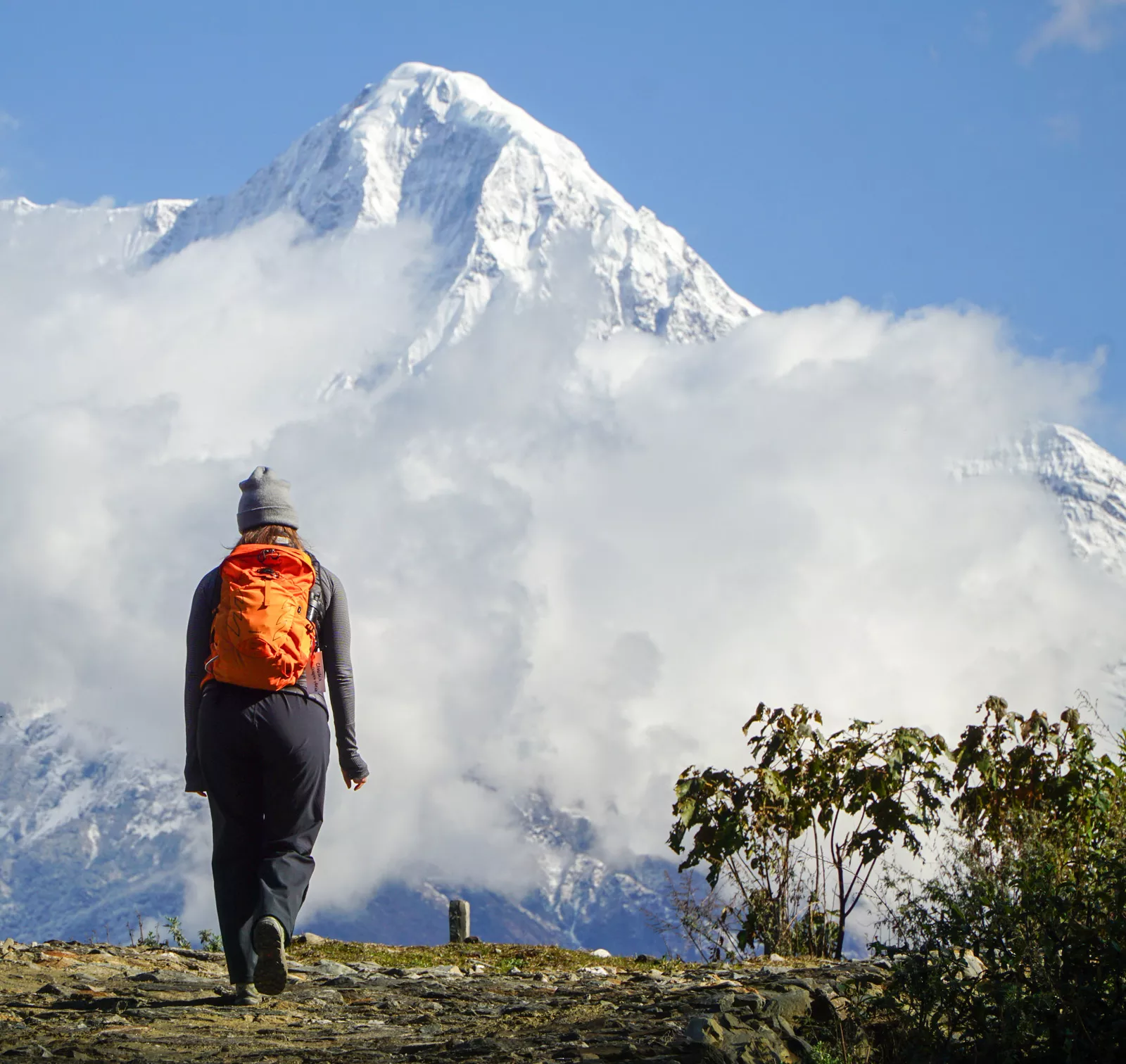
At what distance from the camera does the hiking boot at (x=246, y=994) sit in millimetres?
5883

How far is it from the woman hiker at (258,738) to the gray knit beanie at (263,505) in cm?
16

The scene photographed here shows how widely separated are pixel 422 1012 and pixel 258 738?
1.36 metres

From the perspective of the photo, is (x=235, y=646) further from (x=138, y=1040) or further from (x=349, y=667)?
(x=138, y=1040)

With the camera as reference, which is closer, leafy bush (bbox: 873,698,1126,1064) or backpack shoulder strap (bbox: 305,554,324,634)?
leafy bush (bbox: 873,698,1126,1064)

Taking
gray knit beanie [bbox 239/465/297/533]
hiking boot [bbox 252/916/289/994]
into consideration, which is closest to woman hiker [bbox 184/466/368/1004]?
hiking boot [bbox 252/916/289/994]

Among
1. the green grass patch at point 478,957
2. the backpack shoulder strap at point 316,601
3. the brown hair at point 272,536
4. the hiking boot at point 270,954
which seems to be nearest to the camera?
the hiking boot at point 270,954

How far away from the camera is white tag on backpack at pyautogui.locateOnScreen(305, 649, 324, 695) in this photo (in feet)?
19.7

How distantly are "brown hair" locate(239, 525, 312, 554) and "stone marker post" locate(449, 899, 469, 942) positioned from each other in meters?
5.68

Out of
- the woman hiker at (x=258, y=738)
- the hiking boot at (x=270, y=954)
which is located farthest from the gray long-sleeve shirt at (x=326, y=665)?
the hiking boot at (x=270, y=954)

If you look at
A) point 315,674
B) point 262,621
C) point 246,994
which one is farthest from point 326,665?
point 246,994

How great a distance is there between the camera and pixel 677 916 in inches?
358

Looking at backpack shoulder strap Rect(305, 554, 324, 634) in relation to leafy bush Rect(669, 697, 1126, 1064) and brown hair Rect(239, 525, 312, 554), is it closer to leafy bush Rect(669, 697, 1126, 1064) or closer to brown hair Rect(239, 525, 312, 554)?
brown hair Rect(239, 525, 312, 554)

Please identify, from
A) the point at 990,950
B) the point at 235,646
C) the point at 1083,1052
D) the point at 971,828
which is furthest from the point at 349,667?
the point at 971,828

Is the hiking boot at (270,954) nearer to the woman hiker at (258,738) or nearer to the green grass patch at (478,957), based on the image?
the woman hiker at (258,738)
